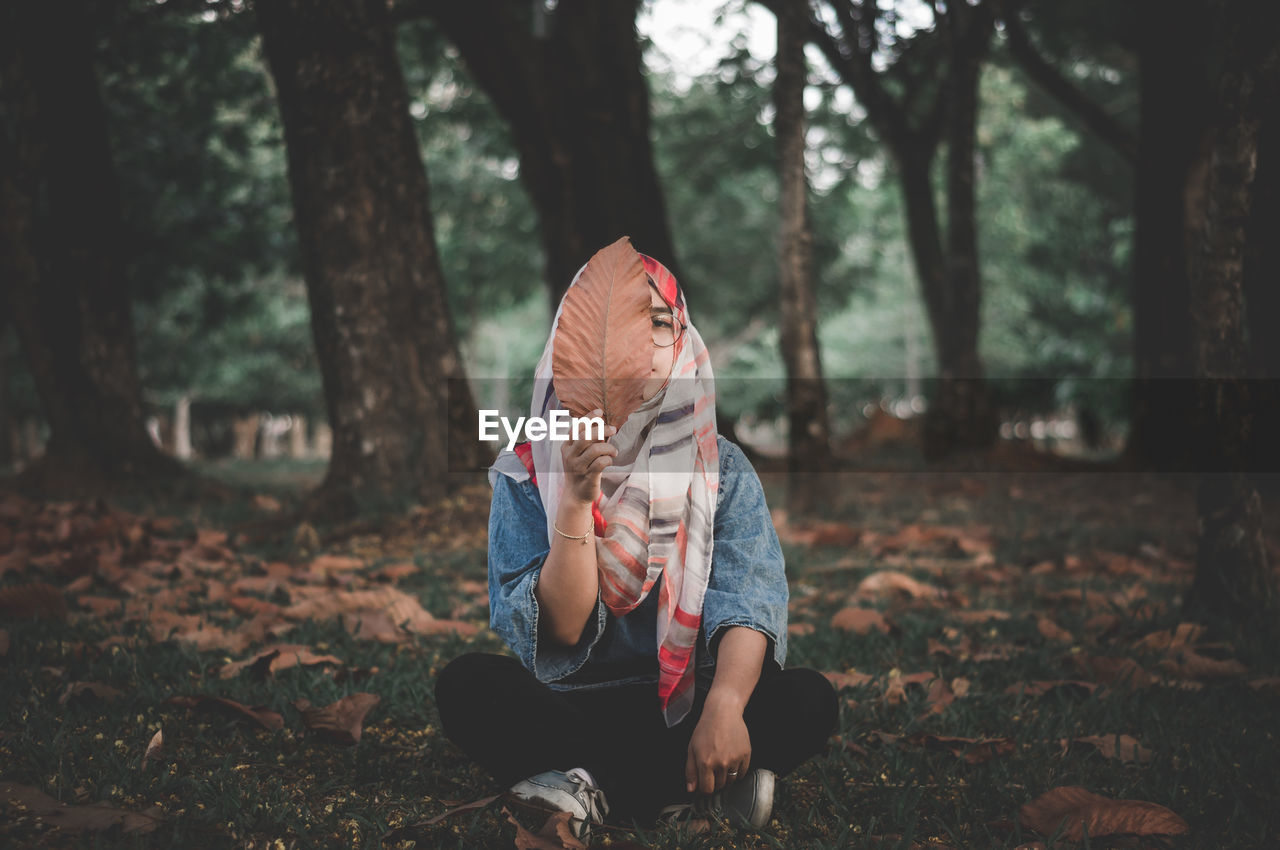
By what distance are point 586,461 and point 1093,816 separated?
1252mm

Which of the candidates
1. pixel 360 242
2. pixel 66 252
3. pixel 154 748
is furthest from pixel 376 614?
pixel 66 252

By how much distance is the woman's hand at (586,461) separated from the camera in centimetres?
156

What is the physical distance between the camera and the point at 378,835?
182 centimetres

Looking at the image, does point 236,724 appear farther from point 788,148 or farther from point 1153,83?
point 1153,83

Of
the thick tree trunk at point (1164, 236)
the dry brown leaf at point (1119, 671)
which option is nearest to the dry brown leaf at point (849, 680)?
the dry brown leaf at point (1119, 671)

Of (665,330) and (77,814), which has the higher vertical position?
(665,330)

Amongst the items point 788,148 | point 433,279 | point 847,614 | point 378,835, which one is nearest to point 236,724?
point 378,835

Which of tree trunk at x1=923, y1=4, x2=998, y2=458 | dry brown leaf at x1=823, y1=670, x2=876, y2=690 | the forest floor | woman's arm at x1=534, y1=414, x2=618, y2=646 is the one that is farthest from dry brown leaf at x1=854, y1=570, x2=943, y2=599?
tree trunk at x1=923, y1=4, x2=998, y2=458

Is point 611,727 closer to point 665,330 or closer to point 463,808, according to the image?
→ point 463,808

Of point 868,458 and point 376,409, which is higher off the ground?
point 376,409

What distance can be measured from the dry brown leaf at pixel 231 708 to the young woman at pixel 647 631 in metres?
0.56

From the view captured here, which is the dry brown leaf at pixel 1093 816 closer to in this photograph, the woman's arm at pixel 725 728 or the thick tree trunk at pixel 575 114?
the woman's arm at pixel 725 728

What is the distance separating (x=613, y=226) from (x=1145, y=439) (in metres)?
4.92

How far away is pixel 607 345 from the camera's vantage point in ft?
4.99
